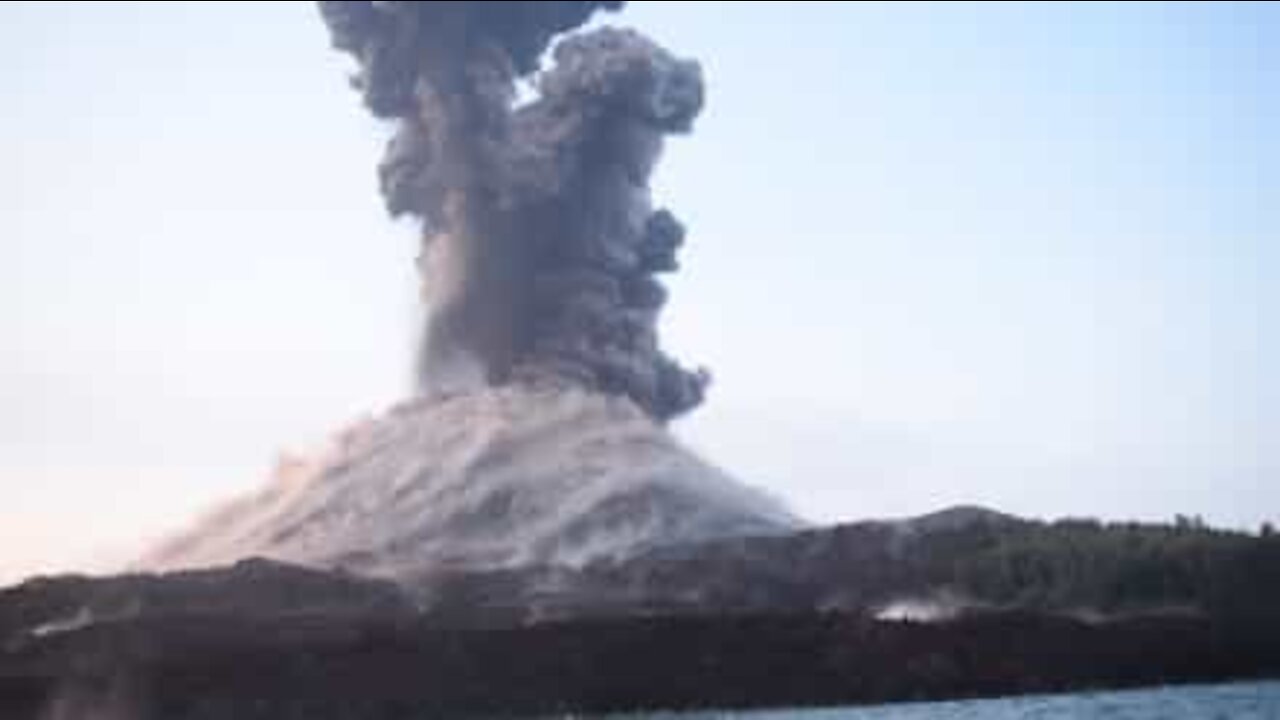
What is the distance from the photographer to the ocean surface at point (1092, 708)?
98312mm

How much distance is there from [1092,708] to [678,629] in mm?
33794

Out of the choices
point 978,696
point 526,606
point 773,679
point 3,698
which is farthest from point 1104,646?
point 3,698

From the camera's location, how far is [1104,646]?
445 ft

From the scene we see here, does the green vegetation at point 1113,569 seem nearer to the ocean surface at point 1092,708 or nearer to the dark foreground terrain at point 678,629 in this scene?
the dark foreground terrain at point 678,629

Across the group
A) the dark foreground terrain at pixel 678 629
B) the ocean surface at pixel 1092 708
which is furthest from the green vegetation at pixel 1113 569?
the ocean surface at pixel 1092 708

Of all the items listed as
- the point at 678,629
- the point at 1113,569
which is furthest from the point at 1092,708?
the point at 1113,569

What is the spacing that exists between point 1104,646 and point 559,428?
6890 centimetres

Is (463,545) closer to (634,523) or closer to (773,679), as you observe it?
(634,523)

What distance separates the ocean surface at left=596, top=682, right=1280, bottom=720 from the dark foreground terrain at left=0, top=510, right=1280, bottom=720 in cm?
496

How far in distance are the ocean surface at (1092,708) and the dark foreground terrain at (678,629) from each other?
16.3 ft

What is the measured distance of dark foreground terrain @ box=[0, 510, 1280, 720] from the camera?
123m

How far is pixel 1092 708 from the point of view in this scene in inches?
4161

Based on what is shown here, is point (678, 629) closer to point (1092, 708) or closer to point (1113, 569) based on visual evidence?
point (1092, 708)

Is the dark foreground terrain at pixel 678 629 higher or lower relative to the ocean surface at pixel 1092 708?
higher
